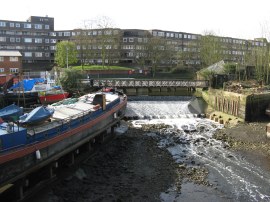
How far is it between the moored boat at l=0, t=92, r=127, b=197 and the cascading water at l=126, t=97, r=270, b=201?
6.53m

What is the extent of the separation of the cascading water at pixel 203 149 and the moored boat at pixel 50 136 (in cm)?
653

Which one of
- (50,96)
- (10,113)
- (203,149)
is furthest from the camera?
(50,96)

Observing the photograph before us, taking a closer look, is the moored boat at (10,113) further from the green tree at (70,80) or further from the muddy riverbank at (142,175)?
the green tree at (70,80)

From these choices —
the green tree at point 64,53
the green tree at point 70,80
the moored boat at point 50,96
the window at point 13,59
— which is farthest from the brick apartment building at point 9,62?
the moored boat at point 50,96

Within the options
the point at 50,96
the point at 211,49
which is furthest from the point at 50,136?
the point at 211,49

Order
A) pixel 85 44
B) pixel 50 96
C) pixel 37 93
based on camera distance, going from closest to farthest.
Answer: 1. pixel 37 93
2. pixel 50 96
3. pixel 85 44

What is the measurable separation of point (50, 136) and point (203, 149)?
13.5 metres

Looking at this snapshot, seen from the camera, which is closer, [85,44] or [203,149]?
[203,149]

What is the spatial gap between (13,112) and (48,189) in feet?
17.9

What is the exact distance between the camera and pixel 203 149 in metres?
26.8

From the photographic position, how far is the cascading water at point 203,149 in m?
19.2

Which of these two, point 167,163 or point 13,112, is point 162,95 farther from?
point 13,112

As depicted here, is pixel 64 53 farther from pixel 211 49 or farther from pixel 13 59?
pixel 211 49

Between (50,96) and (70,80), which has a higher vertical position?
(70,80)
